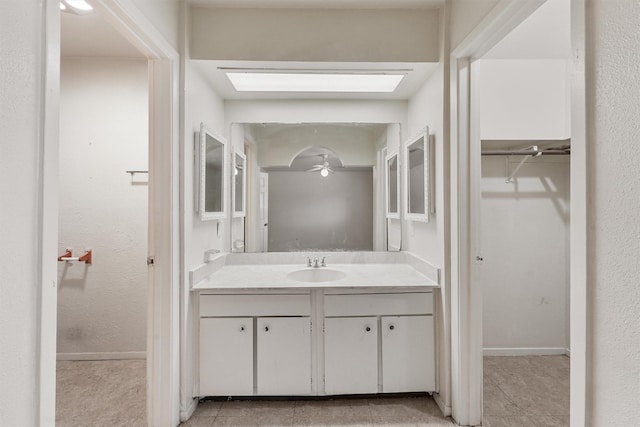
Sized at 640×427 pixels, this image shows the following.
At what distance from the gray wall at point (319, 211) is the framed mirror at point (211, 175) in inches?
17.3

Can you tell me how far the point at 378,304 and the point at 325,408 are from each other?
715 millimetres

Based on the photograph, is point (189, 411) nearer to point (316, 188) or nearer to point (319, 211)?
point (319, 211)

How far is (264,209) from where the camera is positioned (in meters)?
2.75

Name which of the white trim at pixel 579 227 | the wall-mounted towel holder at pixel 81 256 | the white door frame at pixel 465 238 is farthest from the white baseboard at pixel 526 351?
the wall-mounted towel holder at pixel 81 256

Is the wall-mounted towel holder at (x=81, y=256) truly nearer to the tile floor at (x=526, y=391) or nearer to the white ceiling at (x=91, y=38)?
the white ceiling at (x=91, y=38)

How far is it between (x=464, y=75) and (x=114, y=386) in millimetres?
3100

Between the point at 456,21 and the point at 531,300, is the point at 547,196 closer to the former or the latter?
the point at 531,300

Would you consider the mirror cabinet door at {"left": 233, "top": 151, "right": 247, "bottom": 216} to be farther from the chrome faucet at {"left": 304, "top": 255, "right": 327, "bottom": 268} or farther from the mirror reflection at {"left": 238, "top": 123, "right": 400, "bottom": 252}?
the chrome faucet at {"left": 304, "top": 255, "right": 327, "bottom": 268}

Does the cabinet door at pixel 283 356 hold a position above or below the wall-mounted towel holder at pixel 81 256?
below

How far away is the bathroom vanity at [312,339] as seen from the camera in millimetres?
2053

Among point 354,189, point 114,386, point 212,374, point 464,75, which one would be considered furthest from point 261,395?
point 464,75

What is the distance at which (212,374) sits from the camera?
6.73 feet

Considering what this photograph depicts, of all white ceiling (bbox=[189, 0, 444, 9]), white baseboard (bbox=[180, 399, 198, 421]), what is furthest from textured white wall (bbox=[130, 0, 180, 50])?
white baseboard (bbox=[180, 399, 198, 421])

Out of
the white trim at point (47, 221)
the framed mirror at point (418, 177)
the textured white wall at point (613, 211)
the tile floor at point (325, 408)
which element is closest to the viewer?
the textured white wall at point (613, 211)
